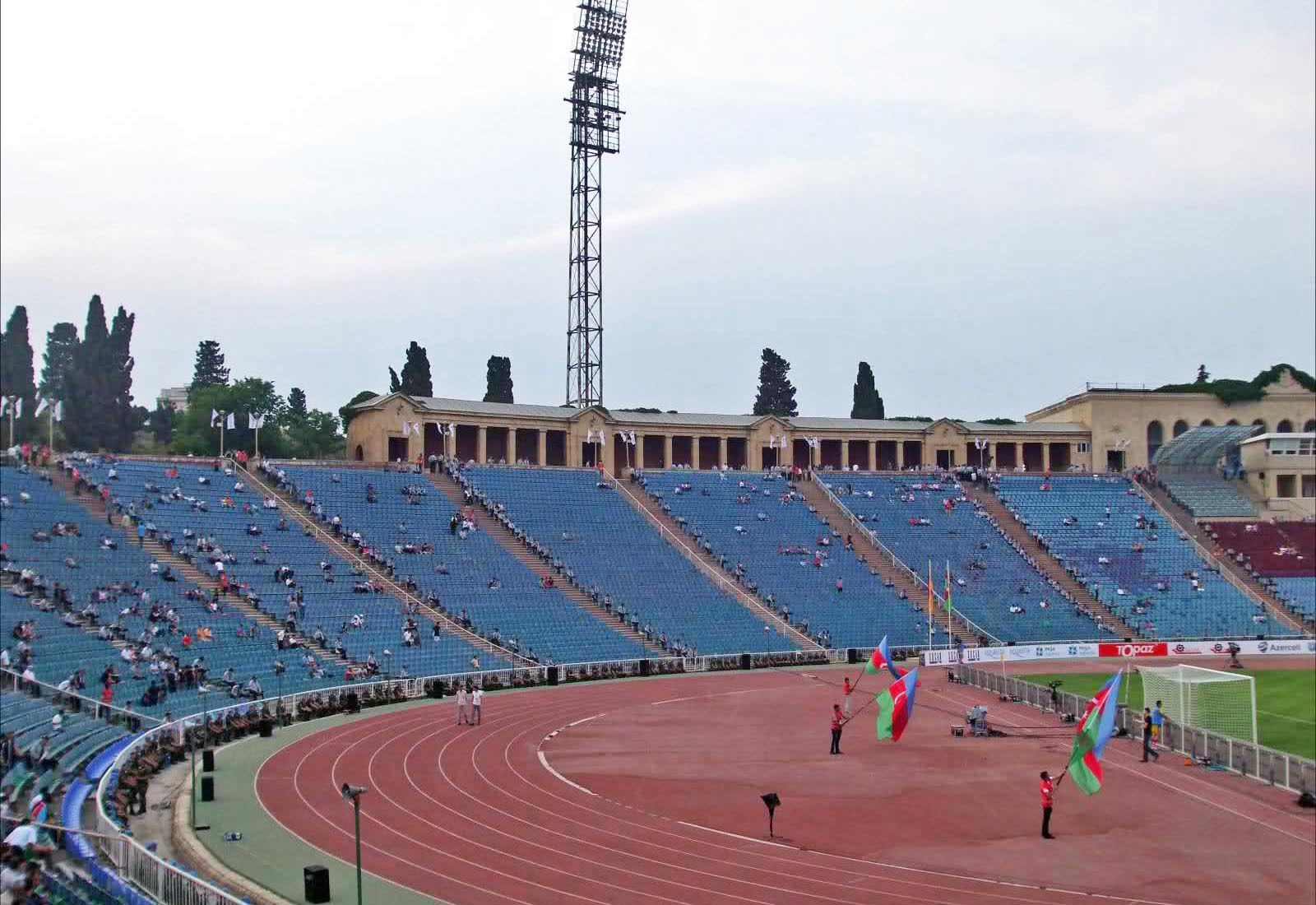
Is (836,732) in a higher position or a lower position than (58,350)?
lower

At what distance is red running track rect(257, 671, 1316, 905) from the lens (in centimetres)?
2189

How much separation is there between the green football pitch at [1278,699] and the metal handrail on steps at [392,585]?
24.2 metres

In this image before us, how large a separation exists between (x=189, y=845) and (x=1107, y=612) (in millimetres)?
57917

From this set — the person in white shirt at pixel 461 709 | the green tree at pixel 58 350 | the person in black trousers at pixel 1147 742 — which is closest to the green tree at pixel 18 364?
the green tree at pixel 58 350

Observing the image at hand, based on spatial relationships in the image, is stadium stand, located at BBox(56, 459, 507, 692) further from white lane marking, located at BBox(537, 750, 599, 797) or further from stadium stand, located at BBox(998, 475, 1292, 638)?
stadium stand, located at BBox(998, 475, 1292, 638)

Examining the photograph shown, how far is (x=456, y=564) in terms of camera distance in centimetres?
6003

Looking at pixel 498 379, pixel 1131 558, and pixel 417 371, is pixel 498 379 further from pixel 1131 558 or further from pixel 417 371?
pixel 1131 558

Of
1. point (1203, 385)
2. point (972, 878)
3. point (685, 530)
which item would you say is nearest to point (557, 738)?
point (972, 878)

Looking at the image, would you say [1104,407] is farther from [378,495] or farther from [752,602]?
[378,495]

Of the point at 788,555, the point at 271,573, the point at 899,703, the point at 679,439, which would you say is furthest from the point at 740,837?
the point at 679,439

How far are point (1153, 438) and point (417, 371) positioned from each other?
2387 inches

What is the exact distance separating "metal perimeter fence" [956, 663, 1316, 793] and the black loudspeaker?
2375 centimetres

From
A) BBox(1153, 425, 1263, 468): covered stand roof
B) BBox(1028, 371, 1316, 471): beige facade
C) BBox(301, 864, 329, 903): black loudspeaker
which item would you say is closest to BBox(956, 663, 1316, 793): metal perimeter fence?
BBox(301, 864, 329, 903): black loudspeaker

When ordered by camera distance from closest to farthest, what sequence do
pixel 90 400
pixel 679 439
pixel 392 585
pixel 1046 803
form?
pixel 1046 803
pixel 392 585
pixel 679 439
pixel 90 400
